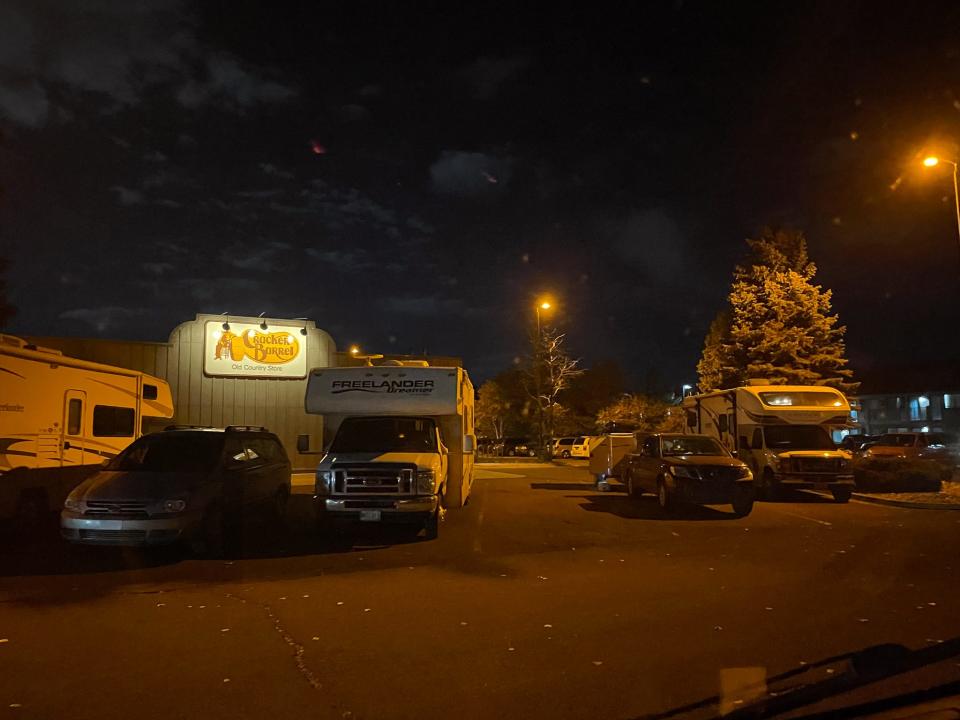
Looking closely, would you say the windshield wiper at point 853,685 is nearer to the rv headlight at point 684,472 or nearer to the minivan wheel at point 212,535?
the minivan wheel at point 212,535

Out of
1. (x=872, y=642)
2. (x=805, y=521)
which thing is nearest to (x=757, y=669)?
(x=872, y=642)

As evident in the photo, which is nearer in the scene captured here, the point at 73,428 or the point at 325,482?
the point at 325,482

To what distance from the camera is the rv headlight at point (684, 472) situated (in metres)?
15.1

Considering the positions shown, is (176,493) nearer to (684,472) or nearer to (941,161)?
(684,472)

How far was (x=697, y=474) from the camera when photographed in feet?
49.6

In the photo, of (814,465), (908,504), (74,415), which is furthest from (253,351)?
(908,504)

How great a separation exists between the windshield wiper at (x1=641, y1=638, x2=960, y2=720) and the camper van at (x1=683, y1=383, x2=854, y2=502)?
12.3 metres

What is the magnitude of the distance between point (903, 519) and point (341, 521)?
35.2 feet

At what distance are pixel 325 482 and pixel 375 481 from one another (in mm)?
812

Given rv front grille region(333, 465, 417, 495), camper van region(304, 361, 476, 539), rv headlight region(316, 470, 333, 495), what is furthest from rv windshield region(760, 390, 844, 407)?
rv headlight region(316, 470, 333, 495)

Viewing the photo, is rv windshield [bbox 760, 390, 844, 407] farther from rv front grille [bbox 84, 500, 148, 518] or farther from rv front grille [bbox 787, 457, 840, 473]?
rv front grille [bbox 84, 500, 148, 518]

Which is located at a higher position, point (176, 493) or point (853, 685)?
point (176, 493)

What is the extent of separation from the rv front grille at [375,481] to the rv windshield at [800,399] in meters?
11.2

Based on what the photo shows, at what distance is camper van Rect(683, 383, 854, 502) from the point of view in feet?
58.6
